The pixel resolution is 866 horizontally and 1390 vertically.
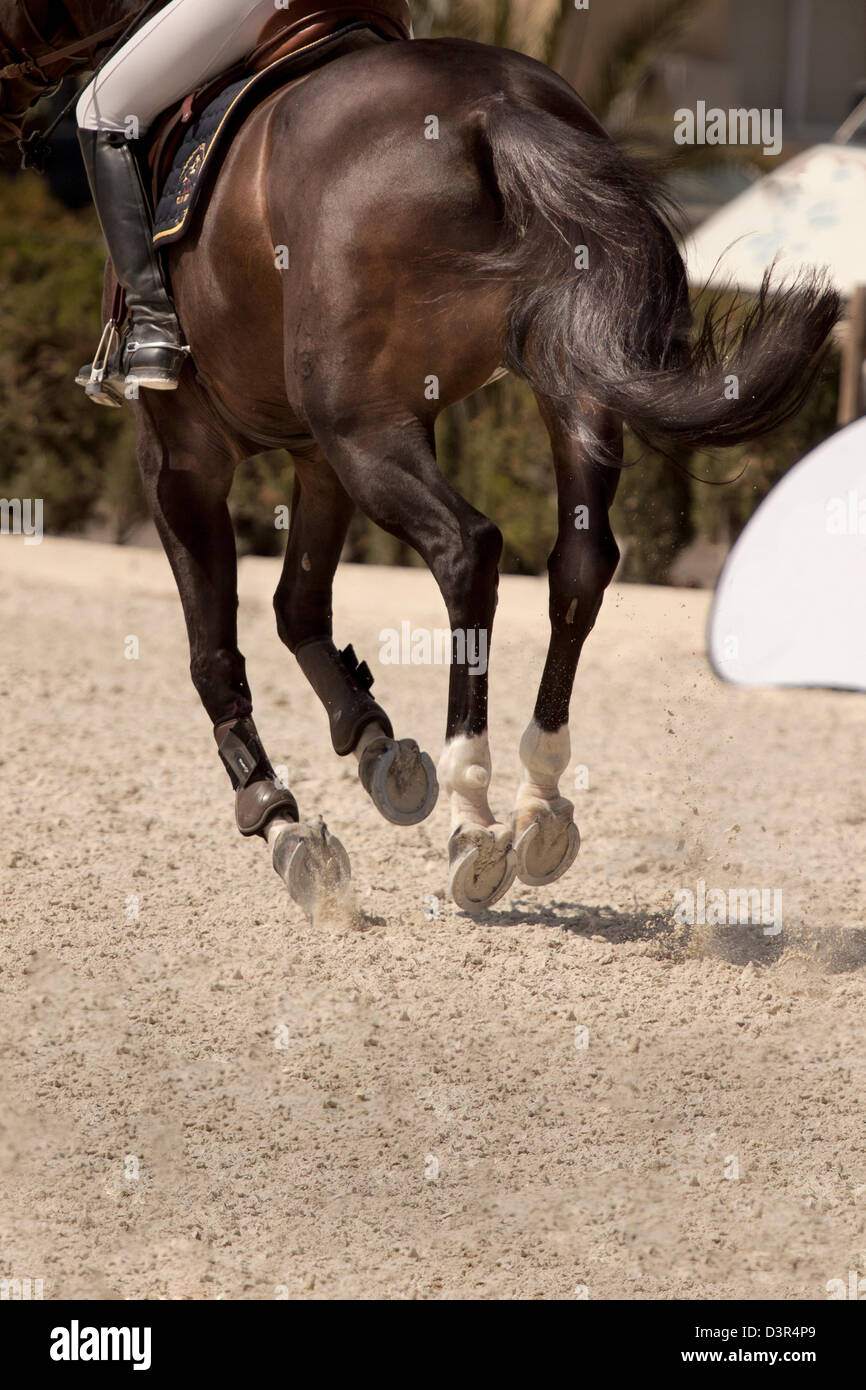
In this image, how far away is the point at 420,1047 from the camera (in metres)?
3.43

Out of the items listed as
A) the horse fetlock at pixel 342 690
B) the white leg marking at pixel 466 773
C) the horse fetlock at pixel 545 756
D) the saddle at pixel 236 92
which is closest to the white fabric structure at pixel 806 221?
the horse fetlock at pixel 342 690

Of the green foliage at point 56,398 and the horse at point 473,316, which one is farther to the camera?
the green foliage at point 56,398

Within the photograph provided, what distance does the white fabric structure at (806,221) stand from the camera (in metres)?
9.91

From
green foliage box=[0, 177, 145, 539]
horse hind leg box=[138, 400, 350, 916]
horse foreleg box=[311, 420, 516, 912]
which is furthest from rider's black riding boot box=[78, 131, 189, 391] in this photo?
green foliage box=[0, 177, 145, 539]

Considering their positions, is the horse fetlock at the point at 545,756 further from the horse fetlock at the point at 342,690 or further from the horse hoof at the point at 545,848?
the horse fetlock at the point at 342,690

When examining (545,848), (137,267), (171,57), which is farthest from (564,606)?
(171,57)

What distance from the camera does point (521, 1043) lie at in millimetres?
3465

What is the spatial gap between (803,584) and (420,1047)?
4758 millimetres

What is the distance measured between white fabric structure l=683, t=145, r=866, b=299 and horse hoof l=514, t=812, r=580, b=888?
22.3ft

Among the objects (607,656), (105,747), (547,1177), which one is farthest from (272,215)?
(607,656)

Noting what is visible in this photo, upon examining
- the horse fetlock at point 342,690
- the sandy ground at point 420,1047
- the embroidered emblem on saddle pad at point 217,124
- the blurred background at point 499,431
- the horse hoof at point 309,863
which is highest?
the blurred background at point 499,431

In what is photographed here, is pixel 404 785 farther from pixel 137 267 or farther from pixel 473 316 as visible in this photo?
pixel 137 267

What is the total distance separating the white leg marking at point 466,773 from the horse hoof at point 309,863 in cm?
52
